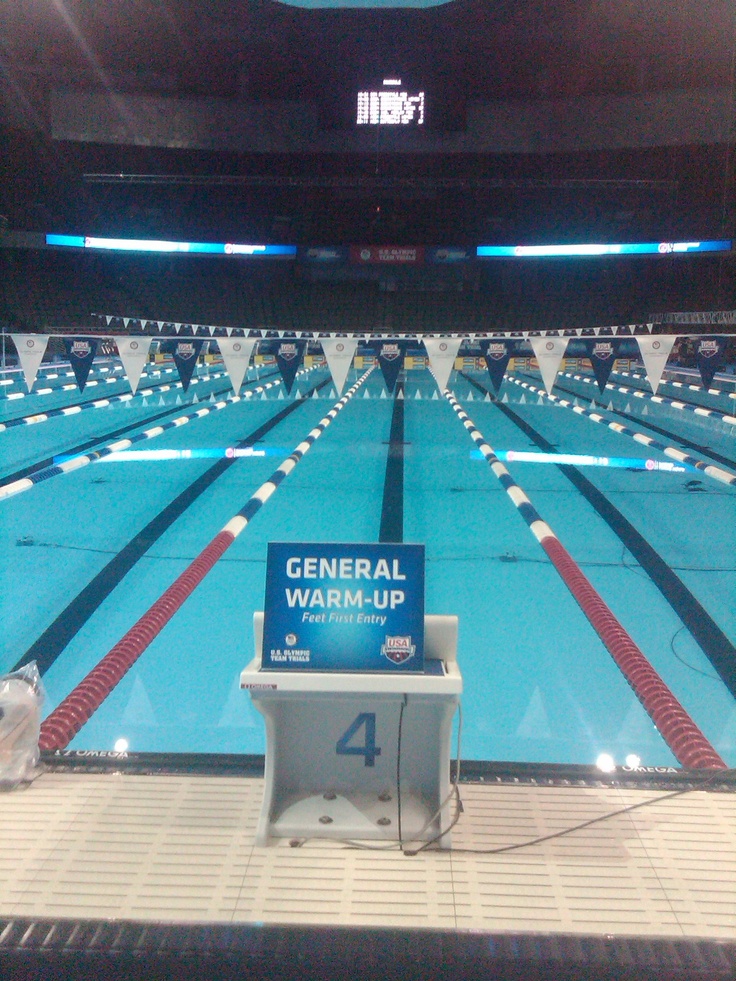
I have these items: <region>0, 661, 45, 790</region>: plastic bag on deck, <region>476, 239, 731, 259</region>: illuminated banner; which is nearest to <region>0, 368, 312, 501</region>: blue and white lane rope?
<region>0, 661, 45, 790</region>: plastic bag on deck

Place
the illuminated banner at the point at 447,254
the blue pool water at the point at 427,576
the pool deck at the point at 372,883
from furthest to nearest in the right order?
the illuminated banner at the point at 447,254
the blue pool water at the point at 427,576
the pool deck at the point at 372,883

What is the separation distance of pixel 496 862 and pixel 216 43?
13984 millimetres

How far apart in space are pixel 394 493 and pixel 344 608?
5.60m

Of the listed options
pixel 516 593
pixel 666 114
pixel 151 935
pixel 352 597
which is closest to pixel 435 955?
pixel 151 935

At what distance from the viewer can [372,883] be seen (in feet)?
3.98

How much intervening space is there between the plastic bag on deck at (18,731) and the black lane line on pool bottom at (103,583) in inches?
76.4

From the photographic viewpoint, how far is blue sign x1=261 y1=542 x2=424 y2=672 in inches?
50.3

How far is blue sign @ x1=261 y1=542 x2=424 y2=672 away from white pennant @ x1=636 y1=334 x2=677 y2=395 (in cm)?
676

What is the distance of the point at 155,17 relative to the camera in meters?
10.5

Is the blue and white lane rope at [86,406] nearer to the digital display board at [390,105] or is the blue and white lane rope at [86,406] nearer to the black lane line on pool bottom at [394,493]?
the black lane line on pool bottom at [394,493]

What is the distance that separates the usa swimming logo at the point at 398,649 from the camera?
127 centimetres

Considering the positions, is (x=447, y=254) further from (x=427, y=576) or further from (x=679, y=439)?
(x=427, y=576)

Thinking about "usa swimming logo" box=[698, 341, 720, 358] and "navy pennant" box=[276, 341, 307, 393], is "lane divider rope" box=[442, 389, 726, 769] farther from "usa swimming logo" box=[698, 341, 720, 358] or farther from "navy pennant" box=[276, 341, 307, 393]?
"navy pennant" box=[276, 341, 307, 393]

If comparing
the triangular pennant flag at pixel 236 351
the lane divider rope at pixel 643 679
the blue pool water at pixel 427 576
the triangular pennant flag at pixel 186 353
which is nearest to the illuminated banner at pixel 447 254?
the blue pool water at pixel 427 576
